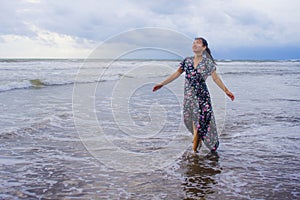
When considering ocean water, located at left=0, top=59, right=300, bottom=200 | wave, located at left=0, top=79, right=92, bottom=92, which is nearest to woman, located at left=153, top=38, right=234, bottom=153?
ocean water, located at left=0, top=59, right=300, bottom=200

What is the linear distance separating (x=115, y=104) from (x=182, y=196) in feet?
25.4

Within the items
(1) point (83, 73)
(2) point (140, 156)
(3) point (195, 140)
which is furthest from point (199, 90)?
(1) point (83, 73)

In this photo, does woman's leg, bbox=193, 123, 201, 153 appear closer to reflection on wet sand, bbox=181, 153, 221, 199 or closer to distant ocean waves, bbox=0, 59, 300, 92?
reflection on wet sand, bbox=181, 153, 221, 199

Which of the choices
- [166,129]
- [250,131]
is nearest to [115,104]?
[166,129]

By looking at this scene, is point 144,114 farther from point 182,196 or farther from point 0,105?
point 182,196

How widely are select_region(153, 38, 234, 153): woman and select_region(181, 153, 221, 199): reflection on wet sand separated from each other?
13.8 inches

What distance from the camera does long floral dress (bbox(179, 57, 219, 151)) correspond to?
5246 mm

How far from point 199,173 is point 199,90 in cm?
141

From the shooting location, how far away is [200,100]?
5.43 m

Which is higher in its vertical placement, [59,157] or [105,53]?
[105,53]

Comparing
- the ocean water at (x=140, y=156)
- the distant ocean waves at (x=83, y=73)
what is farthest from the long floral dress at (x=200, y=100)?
the distant ocean waves at (x=83, y=73)

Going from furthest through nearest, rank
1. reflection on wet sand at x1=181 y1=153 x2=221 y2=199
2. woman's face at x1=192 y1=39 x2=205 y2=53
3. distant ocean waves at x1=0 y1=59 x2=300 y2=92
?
1. distant ocean waves at x1=0 y1=59 x2=300 y2=92
2. woman's face at x1=192 y1=39 x2=205 y2=53
3. reflection on wet sand at x1=181 y1=153 x2=221 y2=199

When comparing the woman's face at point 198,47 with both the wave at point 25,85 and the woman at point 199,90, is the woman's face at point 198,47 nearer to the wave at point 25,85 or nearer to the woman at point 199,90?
the woman at point 199,90

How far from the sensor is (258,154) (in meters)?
5.46
